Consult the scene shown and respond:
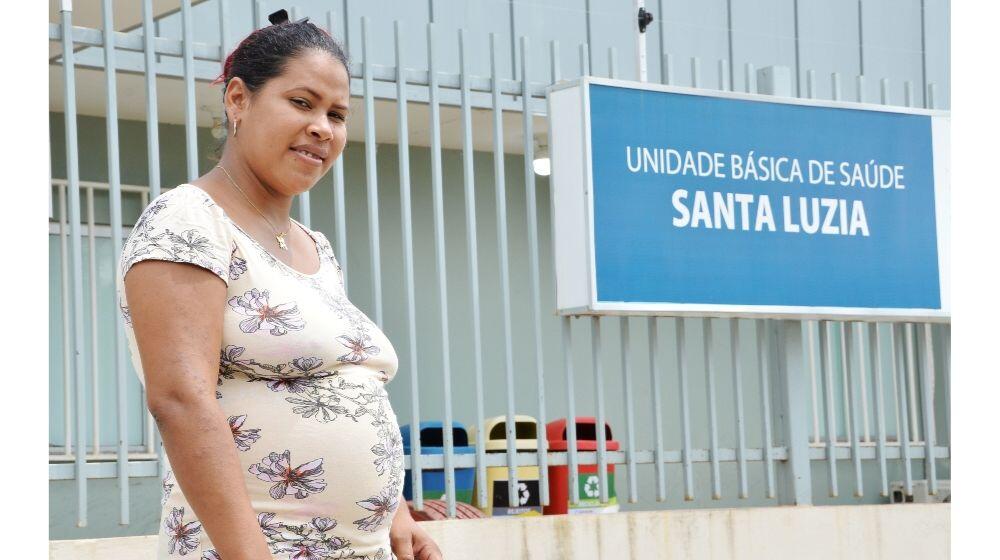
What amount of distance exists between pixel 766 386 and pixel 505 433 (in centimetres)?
150

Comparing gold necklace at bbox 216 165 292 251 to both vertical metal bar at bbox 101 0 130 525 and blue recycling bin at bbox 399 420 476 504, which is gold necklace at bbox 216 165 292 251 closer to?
vertical metal bar at bbox 101 0 130 525

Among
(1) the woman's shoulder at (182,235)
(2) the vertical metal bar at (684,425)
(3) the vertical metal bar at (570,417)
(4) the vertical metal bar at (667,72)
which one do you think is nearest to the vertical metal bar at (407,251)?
(3) the vertical metal bar at (570,417)

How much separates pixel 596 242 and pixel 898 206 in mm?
1589

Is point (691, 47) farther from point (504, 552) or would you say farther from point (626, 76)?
point (504, 552)

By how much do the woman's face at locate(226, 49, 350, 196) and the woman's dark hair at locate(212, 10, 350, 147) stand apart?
0.5 inches

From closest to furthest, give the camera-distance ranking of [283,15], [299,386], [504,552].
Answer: [299,386] → [283,15] → [504,552]

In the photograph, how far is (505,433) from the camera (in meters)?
6.87

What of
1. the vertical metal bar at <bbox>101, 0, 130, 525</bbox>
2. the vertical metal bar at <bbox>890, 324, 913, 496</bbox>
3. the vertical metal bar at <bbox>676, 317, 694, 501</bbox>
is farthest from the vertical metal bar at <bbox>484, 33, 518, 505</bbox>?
the vertical metal bar at <bbox>890, 324, 913, 496</bbox>

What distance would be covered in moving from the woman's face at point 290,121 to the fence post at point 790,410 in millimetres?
3900

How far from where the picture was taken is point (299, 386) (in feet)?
7.28
